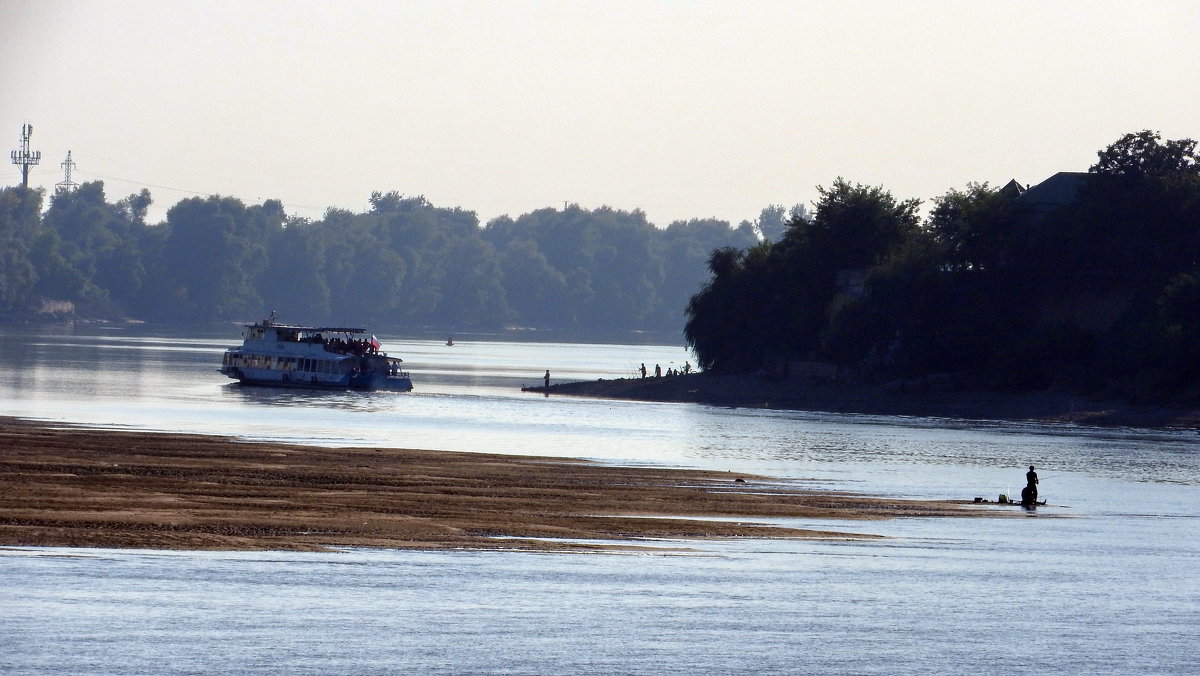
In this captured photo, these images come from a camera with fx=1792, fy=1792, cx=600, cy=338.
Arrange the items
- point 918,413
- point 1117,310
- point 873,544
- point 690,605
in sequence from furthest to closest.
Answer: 1. point 1117,310
2. point 918,413
3. point 873,544
4. point 690,605

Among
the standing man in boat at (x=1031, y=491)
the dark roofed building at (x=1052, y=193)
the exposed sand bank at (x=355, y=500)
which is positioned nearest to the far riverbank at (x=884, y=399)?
the dark roofed building at (x=1052, y=193)

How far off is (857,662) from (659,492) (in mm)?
20374

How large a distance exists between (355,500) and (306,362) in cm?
7114

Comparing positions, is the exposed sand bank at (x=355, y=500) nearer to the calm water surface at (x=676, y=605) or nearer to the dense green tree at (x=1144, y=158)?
the calm water surface at (x=676, y=605)

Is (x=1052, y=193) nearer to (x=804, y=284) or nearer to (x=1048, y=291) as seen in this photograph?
(x=1048, y=291)

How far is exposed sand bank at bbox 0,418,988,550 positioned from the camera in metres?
32.5

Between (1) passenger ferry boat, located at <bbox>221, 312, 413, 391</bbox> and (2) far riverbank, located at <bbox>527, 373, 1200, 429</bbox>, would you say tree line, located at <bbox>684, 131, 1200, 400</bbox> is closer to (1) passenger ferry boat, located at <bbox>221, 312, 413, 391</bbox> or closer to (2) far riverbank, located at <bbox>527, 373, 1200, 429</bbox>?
(2) far riverbank, located at <bbox>527, 373, 1200, 429</bbox>

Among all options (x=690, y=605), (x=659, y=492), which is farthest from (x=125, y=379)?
(x=690, y=605)

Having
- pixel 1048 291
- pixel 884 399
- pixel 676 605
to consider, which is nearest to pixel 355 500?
pixel 676 605

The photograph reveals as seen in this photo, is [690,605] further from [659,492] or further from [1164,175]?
[1164,175]

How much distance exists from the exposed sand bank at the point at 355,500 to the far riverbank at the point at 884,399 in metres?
41.6

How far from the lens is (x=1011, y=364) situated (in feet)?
316

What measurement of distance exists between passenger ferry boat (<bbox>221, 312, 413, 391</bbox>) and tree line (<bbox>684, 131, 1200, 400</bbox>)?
81.3 feet

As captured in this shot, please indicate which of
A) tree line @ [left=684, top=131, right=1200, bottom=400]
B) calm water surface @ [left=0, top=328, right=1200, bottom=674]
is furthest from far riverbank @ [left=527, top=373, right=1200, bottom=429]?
calm water surface @ [left=0, top=328, right=1200, bottom=674]
